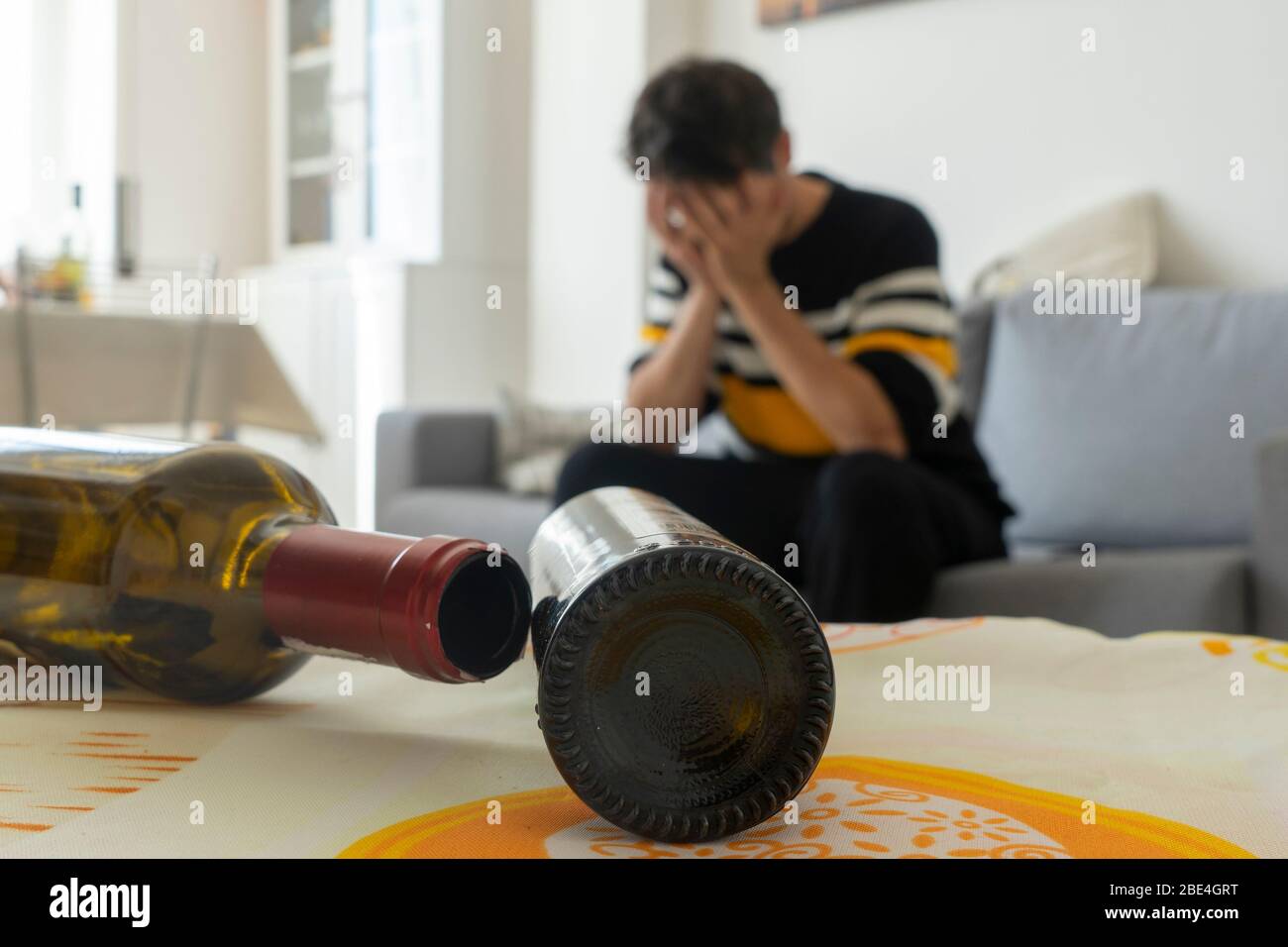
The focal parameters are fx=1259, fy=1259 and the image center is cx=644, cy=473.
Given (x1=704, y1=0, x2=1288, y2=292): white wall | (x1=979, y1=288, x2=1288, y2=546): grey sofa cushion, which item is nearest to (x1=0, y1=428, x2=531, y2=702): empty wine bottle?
(x1=979, y1=288, x2=1288, y2=546): grey sofa cushion

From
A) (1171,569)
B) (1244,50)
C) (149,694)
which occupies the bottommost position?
(1171,569)

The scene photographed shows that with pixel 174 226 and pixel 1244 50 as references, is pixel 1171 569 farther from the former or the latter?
pixel 174 226

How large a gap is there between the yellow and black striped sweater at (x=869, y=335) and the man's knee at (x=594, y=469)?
0.24 meters

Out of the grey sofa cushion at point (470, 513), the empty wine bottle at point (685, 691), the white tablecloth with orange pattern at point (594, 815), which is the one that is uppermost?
the empty wine bottle at point (685, 691)

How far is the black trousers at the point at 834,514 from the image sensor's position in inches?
51.1

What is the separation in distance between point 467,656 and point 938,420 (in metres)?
1.27

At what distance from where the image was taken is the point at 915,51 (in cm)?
273

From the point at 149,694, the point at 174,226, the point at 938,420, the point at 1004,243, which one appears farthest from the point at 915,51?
the point at 174,226

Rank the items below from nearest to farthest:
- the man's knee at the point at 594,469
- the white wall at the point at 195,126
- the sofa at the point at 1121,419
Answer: the man's knee at the point at 594,469, the sofa at the point at 1121,419, the white wall at the point at 195,126

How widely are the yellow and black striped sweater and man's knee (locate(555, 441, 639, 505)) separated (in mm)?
236

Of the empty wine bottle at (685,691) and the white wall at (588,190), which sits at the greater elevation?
the white wall at (588,190)

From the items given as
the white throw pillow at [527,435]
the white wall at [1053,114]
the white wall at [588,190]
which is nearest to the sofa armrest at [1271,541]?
the white wall at [1053,114]

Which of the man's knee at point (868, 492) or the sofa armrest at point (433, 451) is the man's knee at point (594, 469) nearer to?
the man's knee at point (868, 492)

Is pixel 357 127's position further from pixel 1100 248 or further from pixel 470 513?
pixel 1100 248
